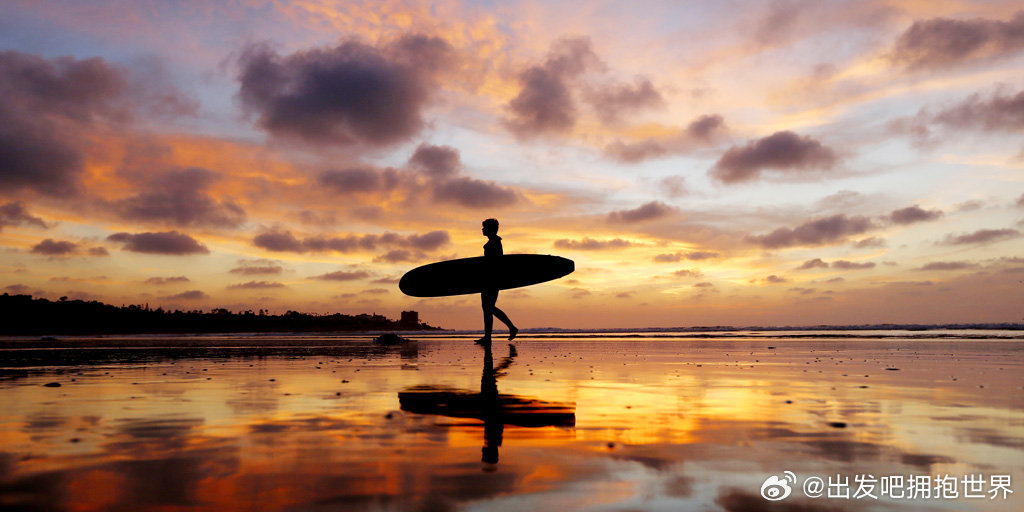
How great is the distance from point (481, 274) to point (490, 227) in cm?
134

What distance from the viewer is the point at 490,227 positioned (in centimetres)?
1655

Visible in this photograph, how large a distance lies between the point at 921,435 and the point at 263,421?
233 inches

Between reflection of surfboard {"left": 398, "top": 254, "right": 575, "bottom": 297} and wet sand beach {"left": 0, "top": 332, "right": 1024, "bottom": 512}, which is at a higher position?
reflection of surfboard {"left": 398, "top": 254, "right": 575, "bottom": 297}

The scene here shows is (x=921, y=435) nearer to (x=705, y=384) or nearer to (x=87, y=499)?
(x=705, y=384)

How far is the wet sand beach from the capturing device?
3.31m

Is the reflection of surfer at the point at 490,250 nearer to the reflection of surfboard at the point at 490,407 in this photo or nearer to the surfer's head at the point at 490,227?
the surfer's head at the point at 490,227

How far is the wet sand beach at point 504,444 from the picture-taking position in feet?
10.8

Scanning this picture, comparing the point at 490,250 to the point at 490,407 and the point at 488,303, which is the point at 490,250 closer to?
the point at 488,303

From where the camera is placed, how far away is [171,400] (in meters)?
7.22

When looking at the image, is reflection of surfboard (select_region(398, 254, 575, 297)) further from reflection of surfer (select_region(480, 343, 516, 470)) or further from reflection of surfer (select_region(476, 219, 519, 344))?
reflection of surfer (select_region(480, 343, 516, 470))

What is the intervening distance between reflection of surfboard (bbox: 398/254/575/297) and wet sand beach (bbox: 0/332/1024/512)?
7.19m

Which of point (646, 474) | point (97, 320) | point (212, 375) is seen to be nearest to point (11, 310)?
point (97, 320)

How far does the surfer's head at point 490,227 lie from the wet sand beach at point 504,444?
7.74 m

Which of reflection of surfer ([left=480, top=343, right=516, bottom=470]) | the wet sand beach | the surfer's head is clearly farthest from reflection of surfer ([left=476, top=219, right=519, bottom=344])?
the wet sand beach
